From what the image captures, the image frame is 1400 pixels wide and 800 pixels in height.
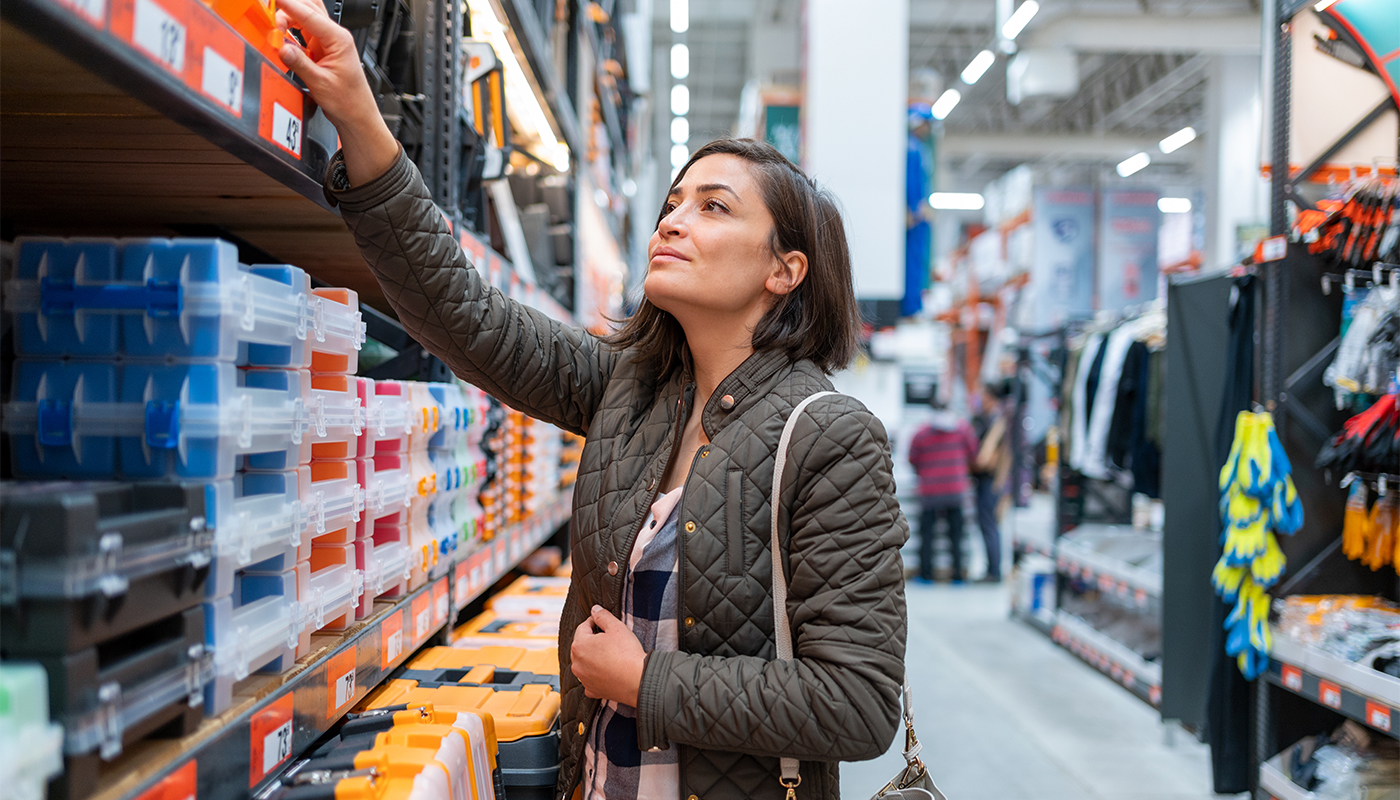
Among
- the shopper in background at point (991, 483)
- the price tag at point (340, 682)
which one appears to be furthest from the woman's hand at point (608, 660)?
the shopper in background at point (991, 483)

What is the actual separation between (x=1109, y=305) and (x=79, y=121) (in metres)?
11.5

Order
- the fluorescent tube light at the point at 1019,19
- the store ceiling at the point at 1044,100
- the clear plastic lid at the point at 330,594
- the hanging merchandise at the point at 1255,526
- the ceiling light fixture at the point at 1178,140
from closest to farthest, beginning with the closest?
the clear plastic lid at the point at 330,594 < the hanging merchandise at the point at 1255,526 < the fluorescent tube light at the point at 1019,19 < the store ceiling at the point at 1044,100 < the ceiling light fixture at the point at 1178,140

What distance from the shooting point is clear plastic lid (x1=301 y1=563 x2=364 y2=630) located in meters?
1.14

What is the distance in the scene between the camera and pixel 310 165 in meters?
1.12

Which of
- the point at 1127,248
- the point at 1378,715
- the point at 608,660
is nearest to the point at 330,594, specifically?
the point at 608,660

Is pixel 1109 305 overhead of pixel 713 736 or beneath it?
overhead

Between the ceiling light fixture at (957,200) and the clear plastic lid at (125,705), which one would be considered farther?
the ceiling light fixture at (957,200)

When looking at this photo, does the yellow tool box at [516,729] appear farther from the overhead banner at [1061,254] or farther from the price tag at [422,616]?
the overhead banner at [1061,254]

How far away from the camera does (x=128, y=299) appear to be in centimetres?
88

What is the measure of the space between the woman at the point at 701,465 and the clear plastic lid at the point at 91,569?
0.59 meters

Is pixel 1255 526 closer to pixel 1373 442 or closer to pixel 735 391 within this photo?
Result: pixel 1373 442

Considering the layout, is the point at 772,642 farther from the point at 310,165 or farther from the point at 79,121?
the point at 79,121

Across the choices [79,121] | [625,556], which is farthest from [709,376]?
[79,121]

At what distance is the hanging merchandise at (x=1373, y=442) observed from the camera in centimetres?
287
